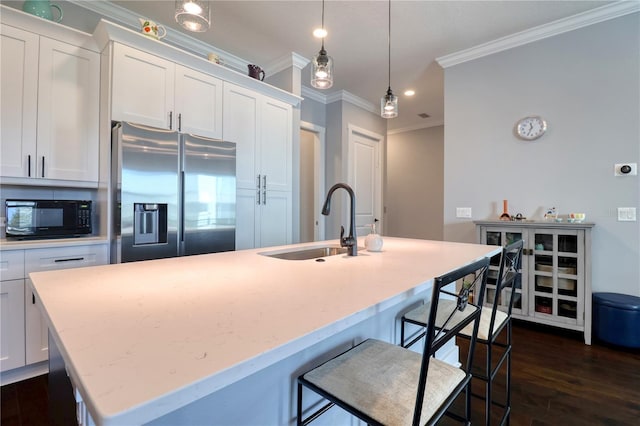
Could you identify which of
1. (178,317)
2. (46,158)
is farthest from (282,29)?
(178,317)

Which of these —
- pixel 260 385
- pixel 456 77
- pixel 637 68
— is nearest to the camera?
pixel 260 385

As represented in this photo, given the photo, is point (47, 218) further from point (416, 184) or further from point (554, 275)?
point (416, 184)

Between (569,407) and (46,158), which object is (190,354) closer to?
(569,407)

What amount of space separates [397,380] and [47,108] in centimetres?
280

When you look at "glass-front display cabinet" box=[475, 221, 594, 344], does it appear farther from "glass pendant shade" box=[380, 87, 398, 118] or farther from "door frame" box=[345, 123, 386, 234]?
"door frame" box=[345, 123, 386, 234]

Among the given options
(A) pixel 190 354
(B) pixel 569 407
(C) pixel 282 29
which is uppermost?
(C) pixel 282 29

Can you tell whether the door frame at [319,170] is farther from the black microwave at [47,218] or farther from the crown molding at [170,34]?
the black microwave at [47,218]

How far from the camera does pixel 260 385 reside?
0.96 m

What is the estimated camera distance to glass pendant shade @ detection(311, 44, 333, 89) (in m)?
1.97

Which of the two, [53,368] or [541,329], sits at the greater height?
[53,368]

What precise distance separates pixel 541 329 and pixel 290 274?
2.89 m

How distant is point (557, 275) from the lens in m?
2.68

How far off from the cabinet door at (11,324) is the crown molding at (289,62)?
10.2 ft

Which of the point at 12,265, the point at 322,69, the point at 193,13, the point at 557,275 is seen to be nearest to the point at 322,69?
the point at 322,69
